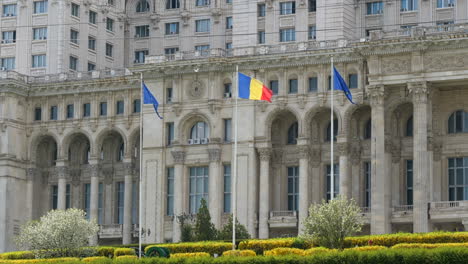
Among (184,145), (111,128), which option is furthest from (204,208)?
(111,128)

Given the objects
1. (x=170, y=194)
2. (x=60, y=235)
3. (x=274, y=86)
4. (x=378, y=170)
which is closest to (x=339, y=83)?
(x=378, y=170)

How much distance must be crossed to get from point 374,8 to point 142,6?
99.2ft

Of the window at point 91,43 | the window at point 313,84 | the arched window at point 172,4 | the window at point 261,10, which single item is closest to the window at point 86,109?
the window at point 91,43

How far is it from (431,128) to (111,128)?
3430 centimetres

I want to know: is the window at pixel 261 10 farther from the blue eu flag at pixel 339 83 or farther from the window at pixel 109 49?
the blue eu flag at pixel 339 83

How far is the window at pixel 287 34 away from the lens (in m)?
132

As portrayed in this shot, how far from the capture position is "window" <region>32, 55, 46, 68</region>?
142 m

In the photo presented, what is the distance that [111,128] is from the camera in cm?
13500

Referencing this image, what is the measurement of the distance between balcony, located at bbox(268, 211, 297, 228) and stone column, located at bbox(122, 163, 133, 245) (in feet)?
Result: 54.8

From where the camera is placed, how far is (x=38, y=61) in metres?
143

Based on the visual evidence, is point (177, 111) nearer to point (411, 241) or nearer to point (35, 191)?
point (35, 191)

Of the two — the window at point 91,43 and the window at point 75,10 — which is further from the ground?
the window at point 75,10

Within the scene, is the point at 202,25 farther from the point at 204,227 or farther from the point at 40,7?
the point at 204,227

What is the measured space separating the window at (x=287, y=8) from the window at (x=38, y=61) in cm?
2670
